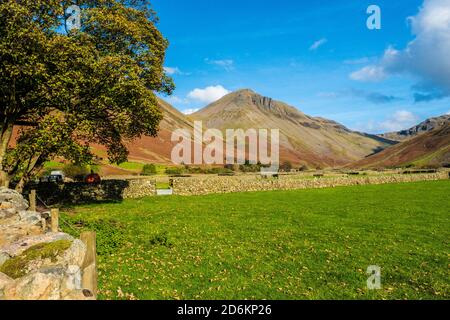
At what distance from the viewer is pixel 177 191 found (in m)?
47.7

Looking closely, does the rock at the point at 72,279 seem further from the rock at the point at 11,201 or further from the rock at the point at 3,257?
the rock at the point at 11,201

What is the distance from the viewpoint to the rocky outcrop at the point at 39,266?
24.2ft

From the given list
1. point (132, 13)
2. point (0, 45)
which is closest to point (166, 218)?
point (0, 45)

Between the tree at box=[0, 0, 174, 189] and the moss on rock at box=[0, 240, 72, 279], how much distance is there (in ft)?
51.8

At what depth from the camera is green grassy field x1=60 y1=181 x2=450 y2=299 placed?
37.4 feet

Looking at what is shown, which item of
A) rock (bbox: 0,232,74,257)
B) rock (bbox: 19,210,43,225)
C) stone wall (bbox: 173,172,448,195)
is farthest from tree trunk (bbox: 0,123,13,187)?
stone wall (bbox: 173,172,448,195)

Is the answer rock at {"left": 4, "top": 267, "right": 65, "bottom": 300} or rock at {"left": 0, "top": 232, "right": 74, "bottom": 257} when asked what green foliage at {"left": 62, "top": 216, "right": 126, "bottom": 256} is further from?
rock at {"left": 4, "top": 267, "right": 65, "bottom": 300}

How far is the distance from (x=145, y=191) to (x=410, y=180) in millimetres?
63189

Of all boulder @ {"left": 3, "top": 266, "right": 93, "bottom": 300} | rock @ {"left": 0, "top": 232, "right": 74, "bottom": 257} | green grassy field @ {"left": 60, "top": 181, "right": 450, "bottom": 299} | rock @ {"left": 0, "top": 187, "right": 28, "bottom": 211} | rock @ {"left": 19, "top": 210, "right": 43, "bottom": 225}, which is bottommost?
green grassy field @ {"left": 60, "top": 181, "right": 450, "bottom": 299}

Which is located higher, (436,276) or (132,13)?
(132,13)

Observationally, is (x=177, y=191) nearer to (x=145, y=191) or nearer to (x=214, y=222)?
(x=145, y=191)

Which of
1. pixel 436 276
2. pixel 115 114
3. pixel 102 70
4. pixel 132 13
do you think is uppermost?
pixel 132 13

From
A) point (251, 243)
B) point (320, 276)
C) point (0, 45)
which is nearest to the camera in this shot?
point (320, 276)

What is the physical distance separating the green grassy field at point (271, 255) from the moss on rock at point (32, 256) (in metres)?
2.02
